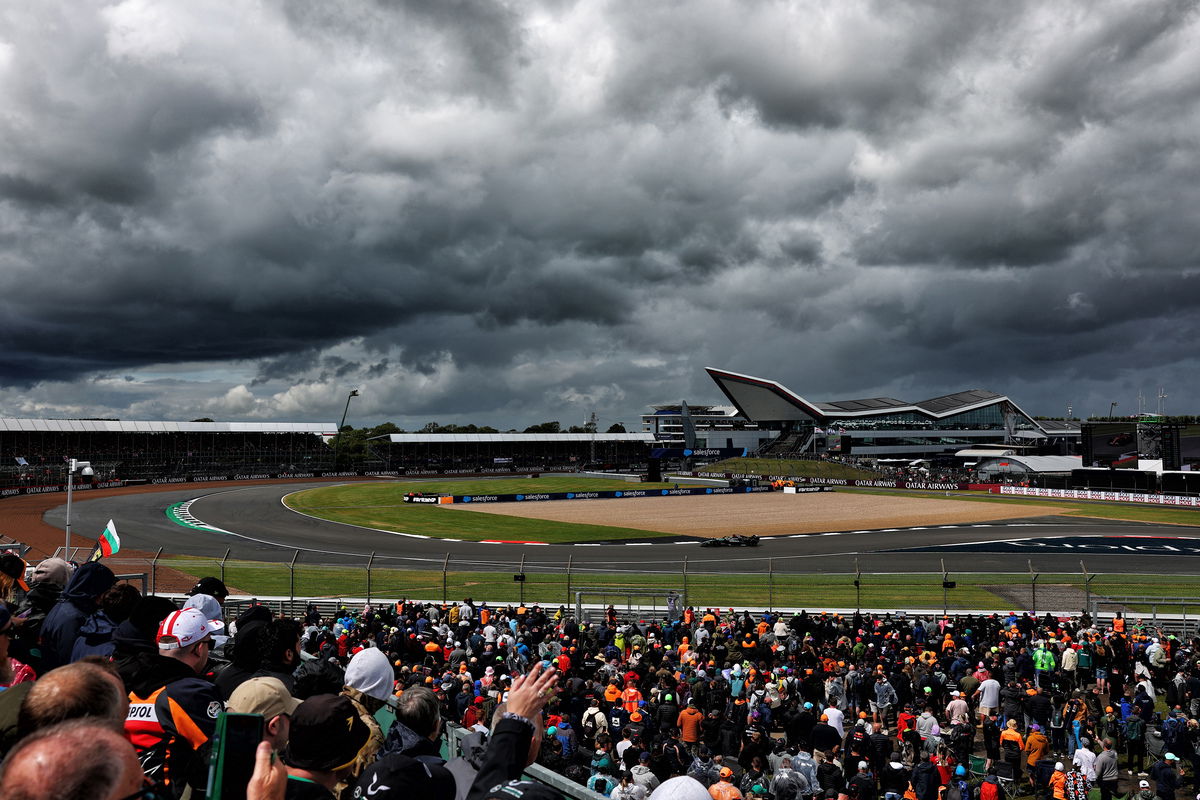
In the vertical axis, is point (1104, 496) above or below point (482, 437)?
below

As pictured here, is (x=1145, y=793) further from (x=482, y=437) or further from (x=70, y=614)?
(x=482, y=437)

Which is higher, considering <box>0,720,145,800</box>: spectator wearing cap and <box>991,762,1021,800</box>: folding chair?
<box>0,720,145,800</box>: spectator wearing cap

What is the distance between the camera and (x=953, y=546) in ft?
152

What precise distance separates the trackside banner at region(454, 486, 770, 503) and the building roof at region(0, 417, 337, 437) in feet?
215

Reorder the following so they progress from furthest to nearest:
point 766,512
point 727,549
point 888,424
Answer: point 888,424 < point 766,512 < point 727,549

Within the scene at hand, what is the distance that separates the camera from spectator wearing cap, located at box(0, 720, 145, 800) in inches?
78.0

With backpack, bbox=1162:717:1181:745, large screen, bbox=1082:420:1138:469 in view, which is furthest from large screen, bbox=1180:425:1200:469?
backpack, bbox=1162:717:1181:745

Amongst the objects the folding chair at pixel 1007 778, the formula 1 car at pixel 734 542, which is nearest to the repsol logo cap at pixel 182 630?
the folding chair at pixel 1007 778

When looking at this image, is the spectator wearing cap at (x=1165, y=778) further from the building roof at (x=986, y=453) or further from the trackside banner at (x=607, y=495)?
the building roof at (x=986, y=453)

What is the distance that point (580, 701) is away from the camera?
496 inches

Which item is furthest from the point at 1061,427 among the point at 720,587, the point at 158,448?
the point at 158,448

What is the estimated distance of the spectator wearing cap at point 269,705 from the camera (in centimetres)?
373

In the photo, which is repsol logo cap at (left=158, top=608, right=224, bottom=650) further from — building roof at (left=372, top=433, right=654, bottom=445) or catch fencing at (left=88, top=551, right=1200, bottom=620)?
building roof at (left=372, top=433, right=654, bottom=445)

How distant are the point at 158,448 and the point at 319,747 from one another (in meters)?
132
